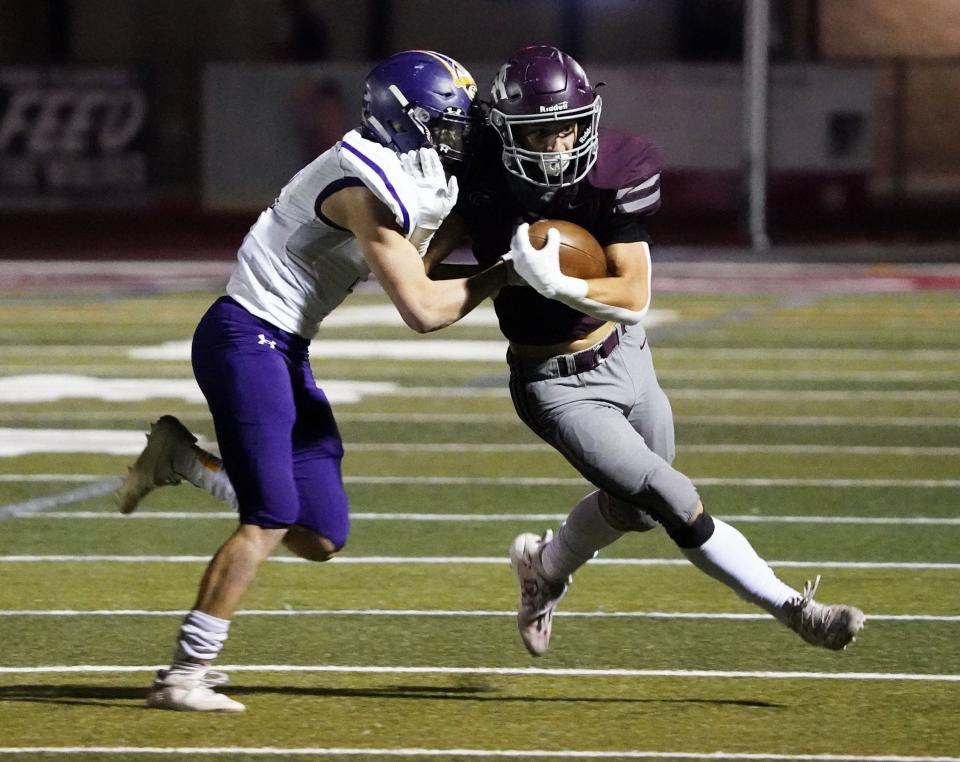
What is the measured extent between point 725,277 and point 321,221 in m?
15.2

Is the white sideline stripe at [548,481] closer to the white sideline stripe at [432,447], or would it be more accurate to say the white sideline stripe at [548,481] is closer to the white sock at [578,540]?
the white sideline stripe at [432,447]

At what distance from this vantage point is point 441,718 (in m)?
5.53

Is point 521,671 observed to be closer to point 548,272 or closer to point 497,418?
point 548,272

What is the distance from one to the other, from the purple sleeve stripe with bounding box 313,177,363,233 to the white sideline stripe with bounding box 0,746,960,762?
1377mm

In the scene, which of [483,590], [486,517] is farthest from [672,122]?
[483,590]

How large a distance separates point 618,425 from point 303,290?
3.09 ft

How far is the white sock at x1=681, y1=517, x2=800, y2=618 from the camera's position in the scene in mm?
5688

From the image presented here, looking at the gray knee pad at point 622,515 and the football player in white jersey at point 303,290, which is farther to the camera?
the gray knee pad at point 622,515

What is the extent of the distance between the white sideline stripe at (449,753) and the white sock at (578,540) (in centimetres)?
101

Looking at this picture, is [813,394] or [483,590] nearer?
[483,590]

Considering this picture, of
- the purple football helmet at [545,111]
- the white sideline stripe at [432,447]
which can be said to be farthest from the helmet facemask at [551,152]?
the white sideline stripe at [432,447]

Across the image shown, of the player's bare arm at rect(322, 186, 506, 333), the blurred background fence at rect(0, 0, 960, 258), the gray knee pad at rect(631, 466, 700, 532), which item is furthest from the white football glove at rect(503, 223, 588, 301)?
the blurred background fence at rect(0, 0, 960, 258)

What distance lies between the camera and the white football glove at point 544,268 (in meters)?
5.36

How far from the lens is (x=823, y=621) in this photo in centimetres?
565
